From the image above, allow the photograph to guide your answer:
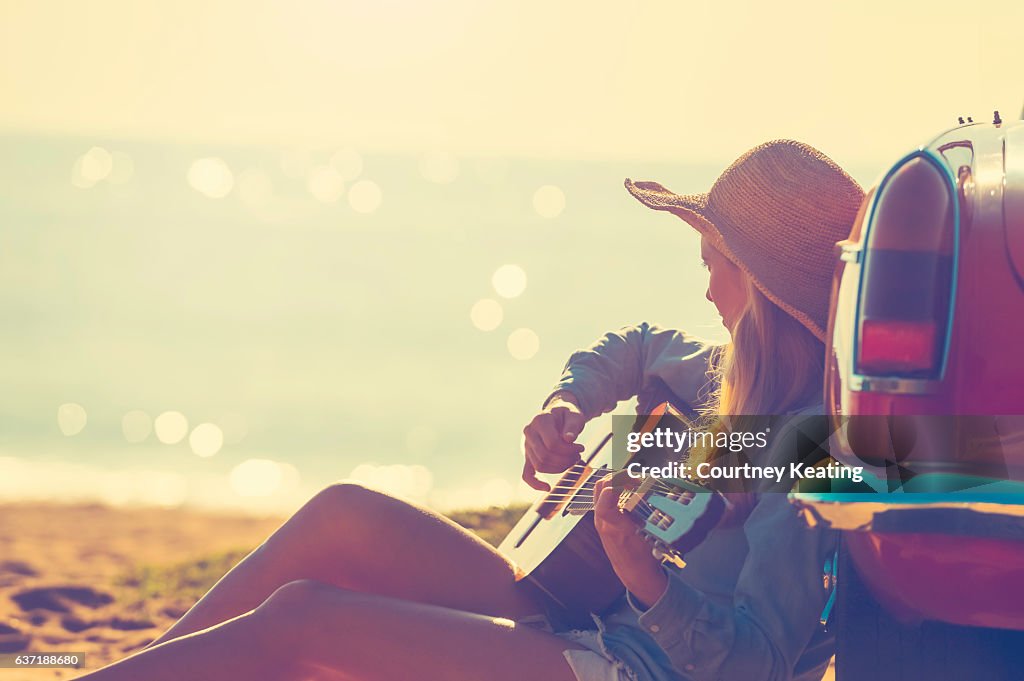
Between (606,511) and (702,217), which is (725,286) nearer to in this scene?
(702,217)

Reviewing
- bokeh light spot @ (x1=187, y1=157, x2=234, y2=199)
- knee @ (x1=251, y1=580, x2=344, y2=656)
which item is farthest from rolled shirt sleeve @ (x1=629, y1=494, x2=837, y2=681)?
bokeh light spot @ (x1=187, y1=157, x2=234, y2=199)

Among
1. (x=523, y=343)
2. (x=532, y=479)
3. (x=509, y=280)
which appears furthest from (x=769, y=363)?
(x=509, y=280)

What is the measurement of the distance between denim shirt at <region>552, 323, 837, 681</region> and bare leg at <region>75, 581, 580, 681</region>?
0.21 meters

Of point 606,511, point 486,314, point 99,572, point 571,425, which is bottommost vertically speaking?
point 606,511

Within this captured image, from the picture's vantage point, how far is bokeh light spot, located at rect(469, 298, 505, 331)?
61.3 ft

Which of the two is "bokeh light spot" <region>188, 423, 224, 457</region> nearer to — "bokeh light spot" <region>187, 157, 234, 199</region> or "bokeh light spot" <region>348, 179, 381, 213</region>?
"bokeh light spot" <region>348, 179, 381, 213</region>

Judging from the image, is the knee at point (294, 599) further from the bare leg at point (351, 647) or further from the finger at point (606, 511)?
the finger at point (606, 511)

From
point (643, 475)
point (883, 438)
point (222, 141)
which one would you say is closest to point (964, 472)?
point (883, 438)

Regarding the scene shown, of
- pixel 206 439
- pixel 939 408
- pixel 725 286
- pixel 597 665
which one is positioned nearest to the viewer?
pixel 939 408

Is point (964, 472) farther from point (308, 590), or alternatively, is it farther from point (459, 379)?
point (459, 379)

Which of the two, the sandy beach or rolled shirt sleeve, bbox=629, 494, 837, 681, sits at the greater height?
the sandy beach

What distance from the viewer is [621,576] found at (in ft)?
8.43

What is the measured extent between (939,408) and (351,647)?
1.29 meters

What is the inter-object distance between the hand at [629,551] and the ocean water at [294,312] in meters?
1.00
